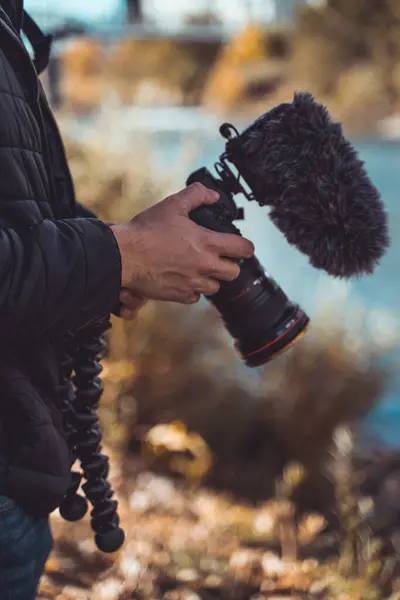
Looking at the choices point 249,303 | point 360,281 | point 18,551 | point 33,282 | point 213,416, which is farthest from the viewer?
point 213,416

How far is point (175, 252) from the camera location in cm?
83

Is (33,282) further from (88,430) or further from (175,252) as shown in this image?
(88,430)

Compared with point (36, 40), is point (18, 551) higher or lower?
lower

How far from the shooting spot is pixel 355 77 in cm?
898

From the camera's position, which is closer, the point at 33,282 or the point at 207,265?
the point at 33,282

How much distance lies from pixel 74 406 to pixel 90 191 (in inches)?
81.7

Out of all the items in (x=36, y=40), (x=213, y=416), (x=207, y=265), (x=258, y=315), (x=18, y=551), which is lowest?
(x=213, y=416)

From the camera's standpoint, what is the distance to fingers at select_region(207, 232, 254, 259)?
861 millimetres

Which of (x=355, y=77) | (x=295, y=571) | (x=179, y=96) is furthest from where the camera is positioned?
(x=179, y=96)

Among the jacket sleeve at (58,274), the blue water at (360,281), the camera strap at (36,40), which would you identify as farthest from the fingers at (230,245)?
the blue water at (360,281)

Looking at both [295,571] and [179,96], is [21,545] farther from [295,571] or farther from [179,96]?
[179,96]

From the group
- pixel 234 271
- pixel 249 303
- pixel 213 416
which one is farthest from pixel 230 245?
pixel 213 416

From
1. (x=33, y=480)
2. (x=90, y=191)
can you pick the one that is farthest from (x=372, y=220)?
(x=90, y=191)

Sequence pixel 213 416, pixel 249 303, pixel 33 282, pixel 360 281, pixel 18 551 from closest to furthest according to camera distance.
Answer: pixel 33 282, pixel 18 551, pixel 249 303, pixel 360 281, pixel 213 416
